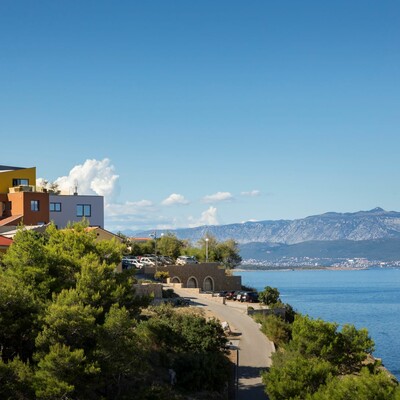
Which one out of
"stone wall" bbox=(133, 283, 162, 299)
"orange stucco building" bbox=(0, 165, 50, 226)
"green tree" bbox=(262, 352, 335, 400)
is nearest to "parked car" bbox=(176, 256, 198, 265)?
"orange stucco building" bbox=(0, 165, 50, 226)

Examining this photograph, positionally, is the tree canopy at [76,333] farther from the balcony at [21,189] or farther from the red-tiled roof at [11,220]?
the balcony at [21,189]

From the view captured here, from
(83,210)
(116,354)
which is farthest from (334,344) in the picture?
(83,210)

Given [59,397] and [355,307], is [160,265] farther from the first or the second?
[355,307]

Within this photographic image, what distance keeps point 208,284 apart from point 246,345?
27209 millimetres

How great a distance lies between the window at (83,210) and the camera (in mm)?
63178

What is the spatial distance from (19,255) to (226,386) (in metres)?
11.9

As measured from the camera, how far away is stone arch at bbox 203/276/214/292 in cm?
6994

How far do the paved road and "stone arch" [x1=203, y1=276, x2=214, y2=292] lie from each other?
7.85 metres

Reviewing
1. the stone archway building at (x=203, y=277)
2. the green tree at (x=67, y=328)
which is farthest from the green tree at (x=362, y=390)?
the stone archway building at (x=203, y=277)

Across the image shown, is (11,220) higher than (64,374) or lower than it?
higher

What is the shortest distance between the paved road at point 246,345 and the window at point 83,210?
36.1ft

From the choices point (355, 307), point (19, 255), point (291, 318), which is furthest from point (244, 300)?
point (355, 307)

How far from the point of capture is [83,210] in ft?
209

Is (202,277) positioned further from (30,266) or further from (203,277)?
(30,266)
